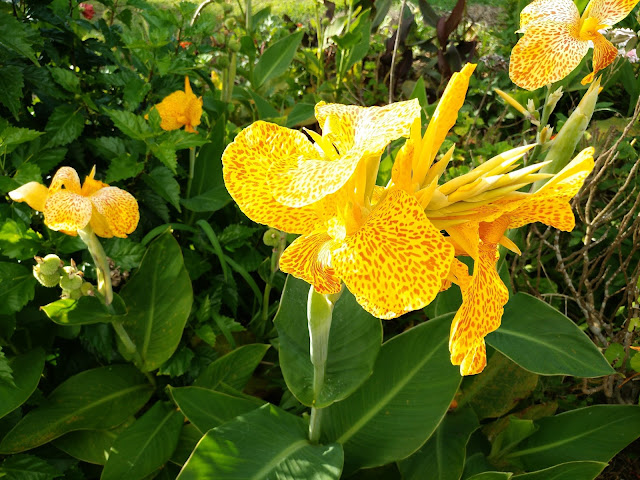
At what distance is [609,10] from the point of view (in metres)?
0.97

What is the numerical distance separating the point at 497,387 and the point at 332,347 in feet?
1.67

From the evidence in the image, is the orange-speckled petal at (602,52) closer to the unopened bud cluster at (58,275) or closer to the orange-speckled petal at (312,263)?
the orange-speckled petal at (312,263)

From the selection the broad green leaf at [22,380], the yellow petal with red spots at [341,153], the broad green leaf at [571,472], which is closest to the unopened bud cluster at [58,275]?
the broad green leaf at [22,380]

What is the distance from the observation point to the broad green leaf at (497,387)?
4.39 feet

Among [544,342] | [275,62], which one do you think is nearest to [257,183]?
[544,342]

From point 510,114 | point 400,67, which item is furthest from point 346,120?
point 400,67

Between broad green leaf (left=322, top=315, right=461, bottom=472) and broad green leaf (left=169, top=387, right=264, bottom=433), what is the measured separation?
201 millimetres

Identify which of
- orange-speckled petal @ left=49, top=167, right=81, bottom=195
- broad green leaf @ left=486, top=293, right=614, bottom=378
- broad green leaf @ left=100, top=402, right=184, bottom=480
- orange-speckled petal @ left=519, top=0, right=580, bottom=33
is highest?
orange-speckled petal @ left=519, top=0, right=580, bottom=33

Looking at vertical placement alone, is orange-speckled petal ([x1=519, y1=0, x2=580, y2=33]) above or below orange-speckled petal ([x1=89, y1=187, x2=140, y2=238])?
above

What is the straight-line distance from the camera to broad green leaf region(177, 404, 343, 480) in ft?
3.13

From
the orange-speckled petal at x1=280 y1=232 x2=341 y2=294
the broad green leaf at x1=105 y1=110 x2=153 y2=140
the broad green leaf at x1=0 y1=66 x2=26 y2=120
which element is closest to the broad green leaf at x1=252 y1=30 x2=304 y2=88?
the broad green leaf at x1=105 y1=110 x2=153 y2=140

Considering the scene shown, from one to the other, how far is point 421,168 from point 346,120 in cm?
12

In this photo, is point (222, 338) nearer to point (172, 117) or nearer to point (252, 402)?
point (252, 402)

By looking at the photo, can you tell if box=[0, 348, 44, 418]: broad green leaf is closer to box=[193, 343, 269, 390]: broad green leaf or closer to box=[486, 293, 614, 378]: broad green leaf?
box=[193, 343, 269, 390]: broad green leaf
